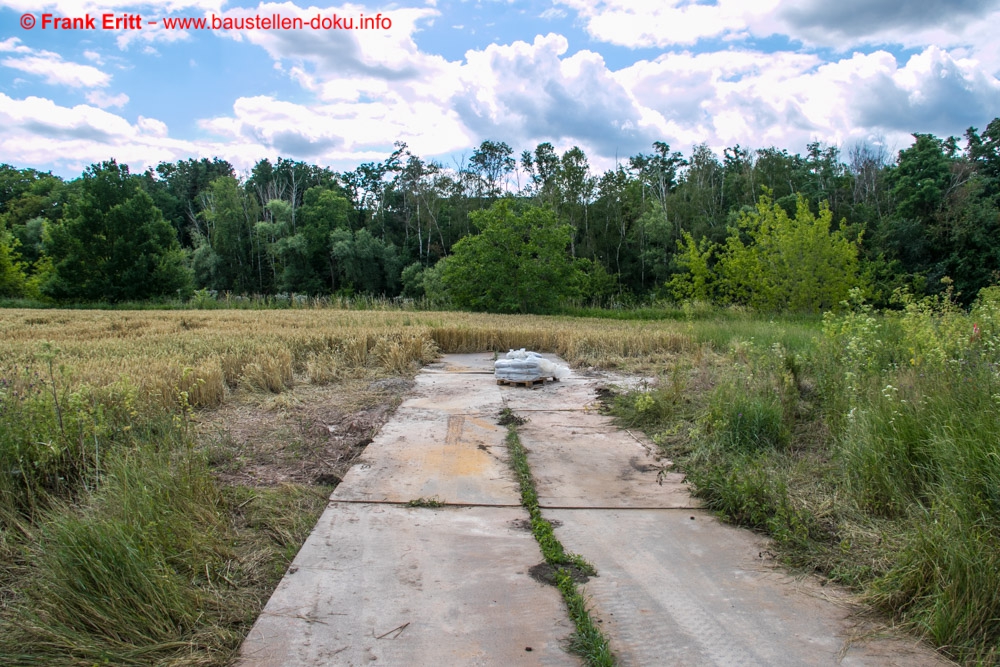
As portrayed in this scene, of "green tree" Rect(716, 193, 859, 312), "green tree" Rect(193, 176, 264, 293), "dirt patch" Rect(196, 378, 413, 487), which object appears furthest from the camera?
"green tree" Rect(193, 176, 264, 293)

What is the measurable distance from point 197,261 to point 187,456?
200 feet

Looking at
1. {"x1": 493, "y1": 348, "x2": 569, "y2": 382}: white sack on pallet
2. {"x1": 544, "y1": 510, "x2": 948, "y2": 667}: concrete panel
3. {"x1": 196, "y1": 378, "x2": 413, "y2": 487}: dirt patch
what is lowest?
{"x1": 544, "y1": 510, "x2": 948, "y2": 667}: concrete panel

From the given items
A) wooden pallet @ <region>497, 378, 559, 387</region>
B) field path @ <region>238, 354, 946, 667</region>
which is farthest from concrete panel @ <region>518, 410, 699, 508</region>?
wooden pallet @ <region>497, 378, 559, 387</region>

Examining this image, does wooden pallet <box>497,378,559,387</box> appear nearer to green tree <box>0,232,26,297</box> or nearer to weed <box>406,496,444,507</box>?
weed <box>406,496,444,507</box>

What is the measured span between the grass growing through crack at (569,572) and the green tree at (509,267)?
30.0m

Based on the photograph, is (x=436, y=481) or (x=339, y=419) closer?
(x=436, y=481)

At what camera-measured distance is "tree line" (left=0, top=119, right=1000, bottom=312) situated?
34094 millimetres

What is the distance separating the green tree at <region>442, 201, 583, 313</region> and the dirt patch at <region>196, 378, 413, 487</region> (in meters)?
26.9

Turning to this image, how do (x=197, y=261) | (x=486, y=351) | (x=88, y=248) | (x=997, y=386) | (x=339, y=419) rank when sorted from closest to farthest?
(x=997, y=386) → (x=339, y=419) → (x=486, y=351) → (x=88, y=248) → (x=197, y=261)

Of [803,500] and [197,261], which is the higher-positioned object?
[197,261]

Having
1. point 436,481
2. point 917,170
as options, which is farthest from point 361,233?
point 436,481

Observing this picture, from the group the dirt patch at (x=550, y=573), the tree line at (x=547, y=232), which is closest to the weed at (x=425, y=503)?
the dirt patch at (x=550, y=573)

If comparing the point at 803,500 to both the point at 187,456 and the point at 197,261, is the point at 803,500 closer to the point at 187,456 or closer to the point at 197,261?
the point at 187,456

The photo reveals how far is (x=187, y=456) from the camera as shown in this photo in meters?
3.90
